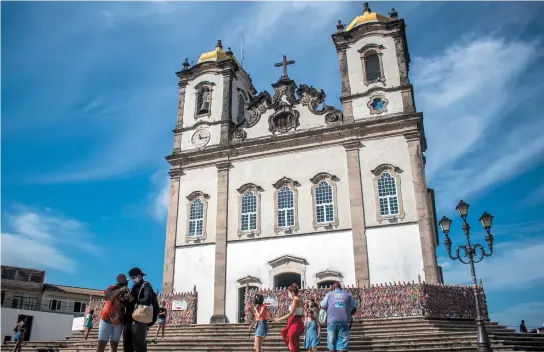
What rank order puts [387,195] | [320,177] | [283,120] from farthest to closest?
[283,120] < [320,177] < [387,195]

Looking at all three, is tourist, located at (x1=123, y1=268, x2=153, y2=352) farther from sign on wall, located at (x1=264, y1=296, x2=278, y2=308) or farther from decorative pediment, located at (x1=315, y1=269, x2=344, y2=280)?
decorative pediment, located at (x1=315, y1=269, x2=344, y2=280)

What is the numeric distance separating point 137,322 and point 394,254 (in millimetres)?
14188

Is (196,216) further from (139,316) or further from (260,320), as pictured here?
(139,316)

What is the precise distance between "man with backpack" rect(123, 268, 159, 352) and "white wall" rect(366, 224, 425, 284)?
13.6 m

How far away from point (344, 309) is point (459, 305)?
35.9ft

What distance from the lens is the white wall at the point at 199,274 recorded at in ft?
69.8

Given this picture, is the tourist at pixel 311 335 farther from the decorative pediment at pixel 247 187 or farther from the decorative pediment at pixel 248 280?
the decorative pediment at pixel 247 187

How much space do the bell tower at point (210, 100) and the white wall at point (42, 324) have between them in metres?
14.7

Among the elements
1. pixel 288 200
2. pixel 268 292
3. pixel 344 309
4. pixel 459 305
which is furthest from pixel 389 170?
pixel 344 309

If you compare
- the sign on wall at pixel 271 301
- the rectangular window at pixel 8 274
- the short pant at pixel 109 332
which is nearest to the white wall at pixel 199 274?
the sign on wall at pixel 271 301

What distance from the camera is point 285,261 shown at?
812 inches

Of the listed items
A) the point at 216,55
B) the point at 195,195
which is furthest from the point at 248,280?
the point at 216,55

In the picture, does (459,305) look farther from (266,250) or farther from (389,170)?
(266,250)

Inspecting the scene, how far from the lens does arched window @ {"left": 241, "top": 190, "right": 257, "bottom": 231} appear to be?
2212 centimetres
